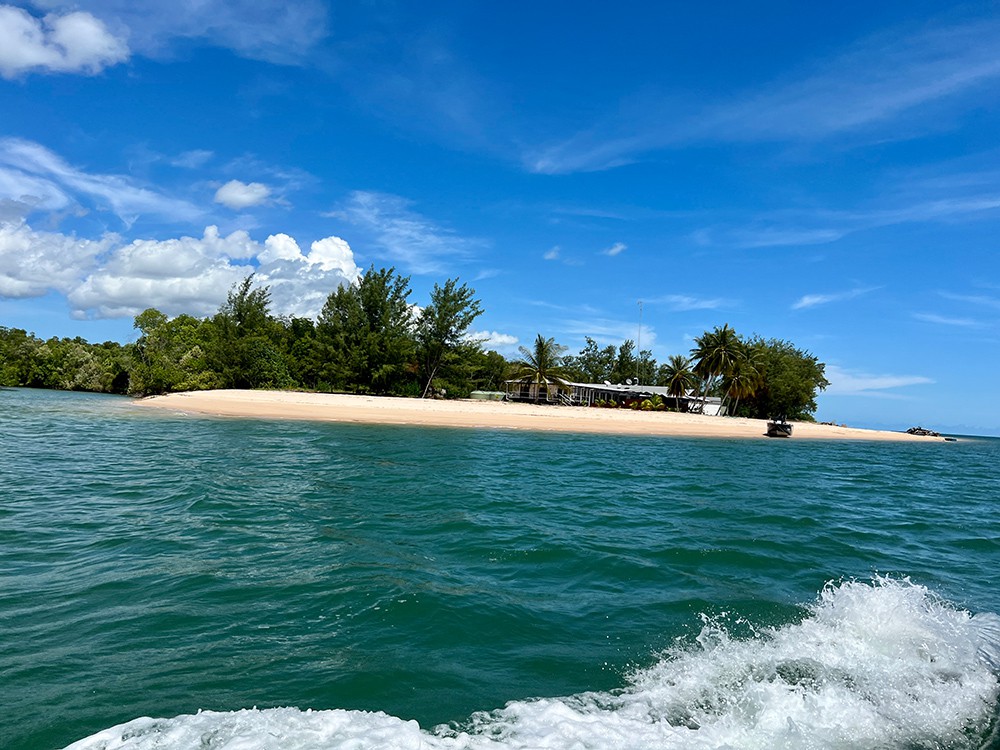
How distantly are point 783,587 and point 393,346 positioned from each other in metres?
46.8

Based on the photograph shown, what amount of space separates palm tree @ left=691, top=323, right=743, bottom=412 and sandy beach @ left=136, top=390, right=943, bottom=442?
1283 cm

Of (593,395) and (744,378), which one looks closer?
(744,378)

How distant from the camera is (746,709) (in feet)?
15.6

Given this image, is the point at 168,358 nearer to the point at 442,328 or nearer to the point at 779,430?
the point at 442,328

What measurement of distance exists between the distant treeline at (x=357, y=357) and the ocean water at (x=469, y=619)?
38541 millimetres

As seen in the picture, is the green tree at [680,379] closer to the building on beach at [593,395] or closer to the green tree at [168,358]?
the building on beach at [593,395]

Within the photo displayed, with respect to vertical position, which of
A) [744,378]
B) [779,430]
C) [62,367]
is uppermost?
[744,378]

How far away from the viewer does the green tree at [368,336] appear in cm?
5206

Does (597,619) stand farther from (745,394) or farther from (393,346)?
(745,394)

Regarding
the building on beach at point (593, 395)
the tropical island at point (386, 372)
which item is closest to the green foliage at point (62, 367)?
the tropical island at point (386, 372)

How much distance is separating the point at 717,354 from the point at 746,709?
64784mm

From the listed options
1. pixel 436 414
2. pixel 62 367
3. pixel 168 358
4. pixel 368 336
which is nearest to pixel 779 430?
pixel 436 414

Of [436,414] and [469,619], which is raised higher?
[436,414]

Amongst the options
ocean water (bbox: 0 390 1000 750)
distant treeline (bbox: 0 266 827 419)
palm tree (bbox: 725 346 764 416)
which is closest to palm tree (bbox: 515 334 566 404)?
distant treeline (bbox: 0 266 827 419)
